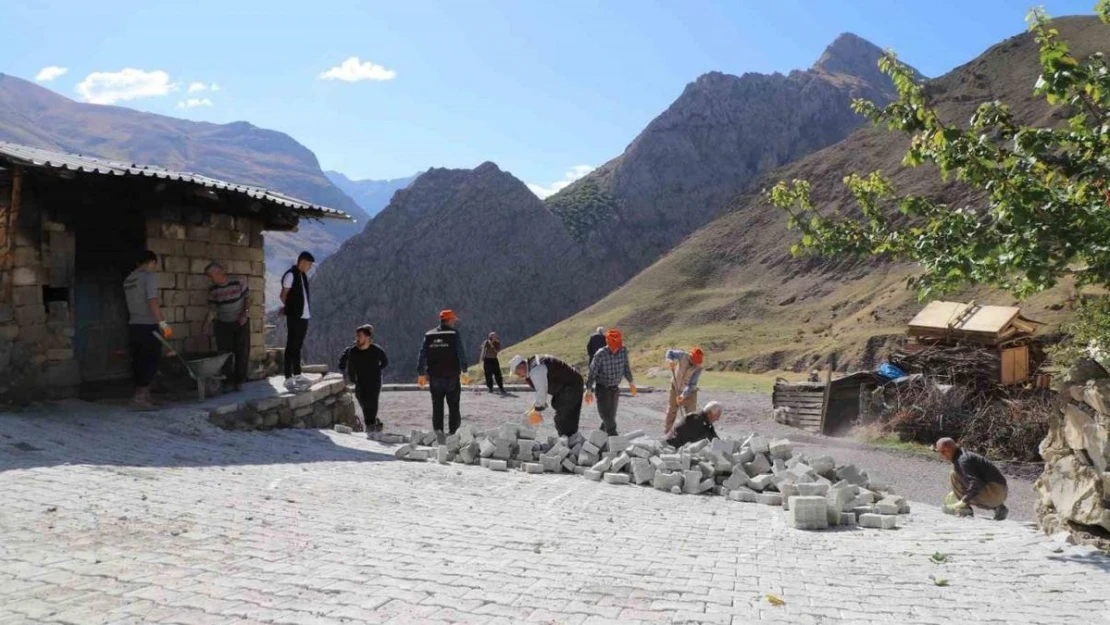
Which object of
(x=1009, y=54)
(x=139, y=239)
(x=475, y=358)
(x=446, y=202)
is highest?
(x=1009, y=54)

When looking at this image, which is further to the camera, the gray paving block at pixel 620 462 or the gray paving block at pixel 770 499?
the gray paving block at pixel 620 462

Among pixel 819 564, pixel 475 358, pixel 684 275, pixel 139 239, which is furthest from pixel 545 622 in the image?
pixel 684 275

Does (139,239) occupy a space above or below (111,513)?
above

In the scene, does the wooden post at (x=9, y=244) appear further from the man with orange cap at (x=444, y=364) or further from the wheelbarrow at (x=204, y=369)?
the man with orange cap at (x=444, y=364)

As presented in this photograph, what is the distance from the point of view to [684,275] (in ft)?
199

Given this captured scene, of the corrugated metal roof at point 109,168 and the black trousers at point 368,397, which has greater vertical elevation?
the corrugated metal roof at point 109,168

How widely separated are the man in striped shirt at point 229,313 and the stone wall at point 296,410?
903 mm

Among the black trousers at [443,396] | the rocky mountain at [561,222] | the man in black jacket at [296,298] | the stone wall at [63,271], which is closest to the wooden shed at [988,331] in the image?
the black trousers at [443,396]

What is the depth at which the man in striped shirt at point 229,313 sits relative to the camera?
11.2 m

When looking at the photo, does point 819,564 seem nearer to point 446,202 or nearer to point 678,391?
point 678,391

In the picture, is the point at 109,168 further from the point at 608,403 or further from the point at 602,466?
the point at 608,403

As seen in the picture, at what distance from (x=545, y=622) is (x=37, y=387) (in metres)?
7.87

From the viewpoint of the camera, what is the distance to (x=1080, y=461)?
606 centimetres

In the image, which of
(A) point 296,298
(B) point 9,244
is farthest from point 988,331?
(B) point 9,244
